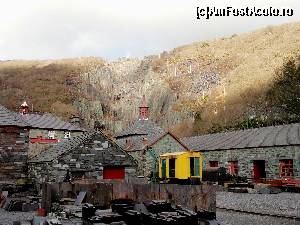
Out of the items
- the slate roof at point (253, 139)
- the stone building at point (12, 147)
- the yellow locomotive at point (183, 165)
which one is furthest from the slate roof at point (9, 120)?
the slate roof at point (253, 139)

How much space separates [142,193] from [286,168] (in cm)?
2223

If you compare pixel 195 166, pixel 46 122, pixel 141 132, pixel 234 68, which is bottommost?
pixel 195 166

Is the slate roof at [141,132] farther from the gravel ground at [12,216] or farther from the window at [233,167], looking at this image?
the gravel ground at [12,216]

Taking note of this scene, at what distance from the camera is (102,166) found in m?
23.8

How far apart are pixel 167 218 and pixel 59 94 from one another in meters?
80.9

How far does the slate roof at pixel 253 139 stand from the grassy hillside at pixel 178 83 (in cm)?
872

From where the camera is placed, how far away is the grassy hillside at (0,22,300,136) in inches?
2638

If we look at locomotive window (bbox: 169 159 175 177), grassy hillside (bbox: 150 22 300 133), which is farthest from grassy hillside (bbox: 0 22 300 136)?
locomotive window (bbox: 169 159 175 177)

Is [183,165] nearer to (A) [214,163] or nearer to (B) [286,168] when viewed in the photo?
(B) [286,168]

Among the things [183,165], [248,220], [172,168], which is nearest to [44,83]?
[172,168]

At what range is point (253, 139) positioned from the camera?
36.6 m

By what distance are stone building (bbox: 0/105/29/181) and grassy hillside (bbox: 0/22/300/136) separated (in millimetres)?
31454

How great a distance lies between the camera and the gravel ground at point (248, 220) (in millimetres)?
14082

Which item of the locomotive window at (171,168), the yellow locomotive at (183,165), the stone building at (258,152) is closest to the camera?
the yellow locomotive at (183,165)
